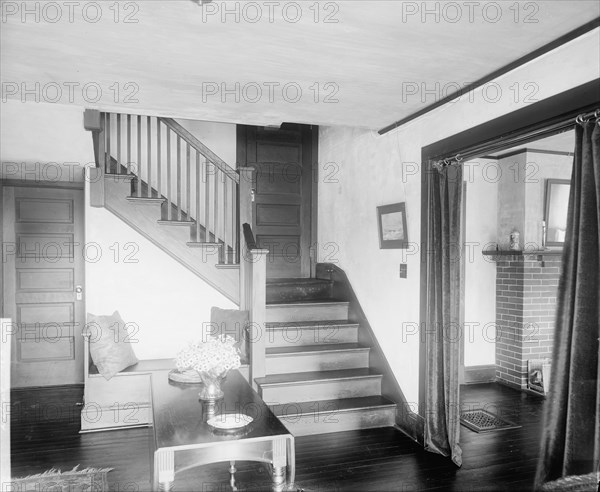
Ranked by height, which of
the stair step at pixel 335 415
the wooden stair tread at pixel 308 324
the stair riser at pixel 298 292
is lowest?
the stair step at pixel 335 415

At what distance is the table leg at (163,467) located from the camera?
246 cm

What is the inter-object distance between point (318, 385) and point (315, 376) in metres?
0.12

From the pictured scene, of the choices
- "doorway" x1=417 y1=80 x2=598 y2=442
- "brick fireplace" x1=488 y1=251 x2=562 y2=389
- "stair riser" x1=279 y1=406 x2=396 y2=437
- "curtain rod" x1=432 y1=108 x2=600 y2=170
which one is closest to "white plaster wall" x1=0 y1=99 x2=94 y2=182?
"stair riser" x1=279 y1=406 x2=396 y2=437

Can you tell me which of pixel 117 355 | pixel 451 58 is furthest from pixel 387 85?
pixel 117 355

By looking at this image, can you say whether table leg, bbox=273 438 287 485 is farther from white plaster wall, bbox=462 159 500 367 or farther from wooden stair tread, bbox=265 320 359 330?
white plaster wall, bbox=462 159 500 367

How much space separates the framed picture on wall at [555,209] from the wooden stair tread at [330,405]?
2742 millimetres

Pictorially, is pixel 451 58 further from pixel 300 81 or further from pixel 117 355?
pixel 117 355

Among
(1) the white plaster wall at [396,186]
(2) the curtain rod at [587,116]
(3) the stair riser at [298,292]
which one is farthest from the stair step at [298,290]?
(2) the curtain rod at [587,116]

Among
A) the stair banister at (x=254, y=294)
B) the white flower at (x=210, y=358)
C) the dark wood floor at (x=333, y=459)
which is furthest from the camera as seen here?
the stair banister at (x=254, y=294)

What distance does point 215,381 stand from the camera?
3123 millimetres

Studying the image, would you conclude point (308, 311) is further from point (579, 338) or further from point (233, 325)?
point (579, 338)

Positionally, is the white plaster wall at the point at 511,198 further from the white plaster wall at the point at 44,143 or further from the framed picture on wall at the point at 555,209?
the white plaster wall at the point at 44,143

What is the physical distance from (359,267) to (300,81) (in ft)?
7.79

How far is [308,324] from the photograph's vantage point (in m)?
4.96
